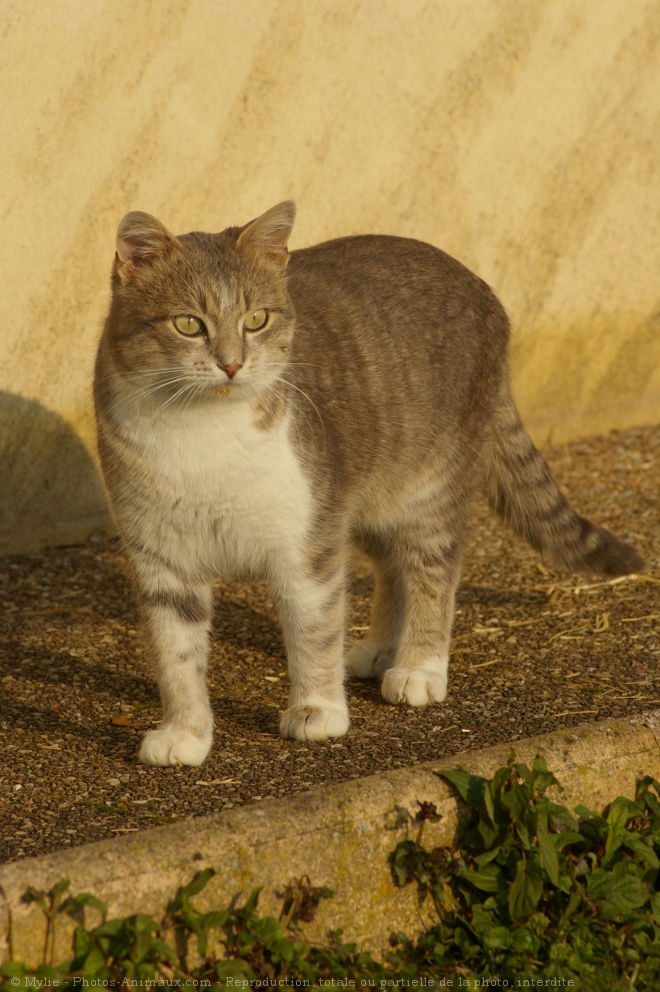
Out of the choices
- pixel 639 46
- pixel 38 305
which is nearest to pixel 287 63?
pixel 38 305

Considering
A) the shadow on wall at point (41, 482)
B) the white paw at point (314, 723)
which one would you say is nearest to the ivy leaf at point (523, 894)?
the white paw at point (314, 723)

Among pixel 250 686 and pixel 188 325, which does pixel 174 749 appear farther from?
pixel 188 325

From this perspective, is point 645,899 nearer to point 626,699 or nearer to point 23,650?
point 626,699

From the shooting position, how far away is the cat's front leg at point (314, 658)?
12.1ft

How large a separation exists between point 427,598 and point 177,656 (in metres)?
0.96

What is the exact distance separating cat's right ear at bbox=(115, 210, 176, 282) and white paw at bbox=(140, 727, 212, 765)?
133 centimetres

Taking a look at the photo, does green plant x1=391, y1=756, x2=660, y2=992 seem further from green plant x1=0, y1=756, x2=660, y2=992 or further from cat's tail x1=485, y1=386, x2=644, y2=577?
cat's tail x1=485, y1=386, x2=644, y2=577

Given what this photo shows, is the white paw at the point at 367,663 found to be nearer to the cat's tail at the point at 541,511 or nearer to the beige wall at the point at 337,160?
the cat's tail at the point at 541,511

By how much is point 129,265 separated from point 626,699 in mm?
2068

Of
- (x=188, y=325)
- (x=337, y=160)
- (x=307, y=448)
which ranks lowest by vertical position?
(x=307, y=448)

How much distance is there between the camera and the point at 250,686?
4254 mm

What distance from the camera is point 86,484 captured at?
556cm

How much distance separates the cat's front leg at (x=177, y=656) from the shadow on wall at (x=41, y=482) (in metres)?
1.83

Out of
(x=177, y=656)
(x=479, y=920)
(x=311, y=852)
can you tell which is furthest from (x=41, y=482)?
(x=479, y=920)
